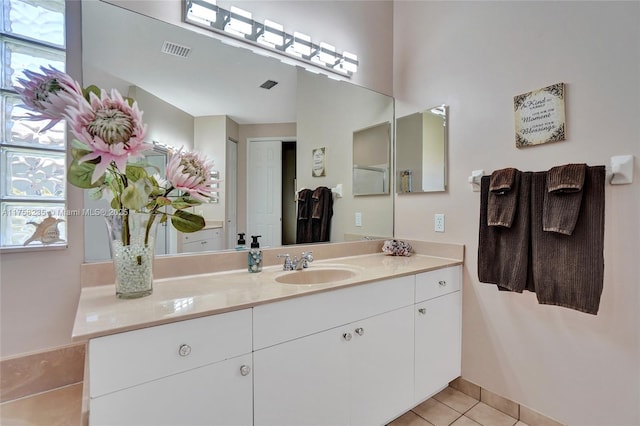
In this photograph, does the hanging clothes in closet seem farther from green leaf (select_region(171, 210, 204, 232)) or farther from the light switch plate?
green leaf (select_region(171, 210, 204, 232))

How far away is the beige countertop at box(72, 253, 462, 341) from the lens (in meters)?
0.84

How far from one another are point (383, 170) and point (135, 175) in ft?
5.45

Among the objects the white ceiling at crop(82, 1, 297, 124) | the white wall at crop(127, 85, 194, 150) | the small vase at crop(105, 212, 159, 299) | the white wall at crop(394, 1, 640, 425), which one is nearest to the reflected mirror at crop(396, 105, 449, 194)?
the white wall at crop(394, 1, 640, 425)

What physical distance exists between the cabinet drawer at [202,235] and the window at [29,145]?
0.44 metres

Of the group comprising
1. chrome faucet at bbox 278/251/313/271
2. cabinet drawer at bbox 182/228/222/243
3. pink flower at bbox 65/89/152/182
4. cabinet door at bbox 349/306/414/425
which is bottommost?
cabinet door at bbox 349/306/414/425

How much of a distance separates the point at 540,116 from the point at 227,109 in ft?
5.22

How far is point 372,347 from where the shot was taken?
138 centimetres

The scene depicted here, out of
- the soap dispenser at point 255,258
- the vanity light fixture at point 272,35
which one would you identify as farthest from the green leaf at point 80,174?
the vanity light fixture at point 272,35

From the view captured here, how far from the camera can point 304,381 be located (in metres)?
1.16

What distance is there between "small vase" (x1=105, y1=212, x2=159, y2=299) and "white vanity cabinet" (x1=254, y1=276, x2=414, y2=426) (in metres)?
0.44

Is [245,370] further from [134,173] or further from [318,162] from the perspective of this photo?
[318,162]

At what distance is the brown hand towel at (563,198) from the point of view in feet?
4.11

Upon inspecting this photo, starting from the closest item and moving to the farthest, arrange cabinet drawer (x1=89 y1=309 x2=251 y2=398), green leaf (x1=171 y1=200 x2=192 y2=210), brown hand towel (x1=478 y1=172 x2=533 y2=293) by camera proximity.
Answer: cabinet drawer (x1=89 y1=309 x2=251 y2=398) < green leaf (x1=171 y1=200 x2=192 y2=210) < brown hand towel (x1=478 y1=172 x2=533 y2=293)

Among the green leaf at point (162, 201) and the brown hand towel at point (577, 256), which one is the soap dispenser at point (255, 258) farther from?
the brown hand towel at point (577, 256)
